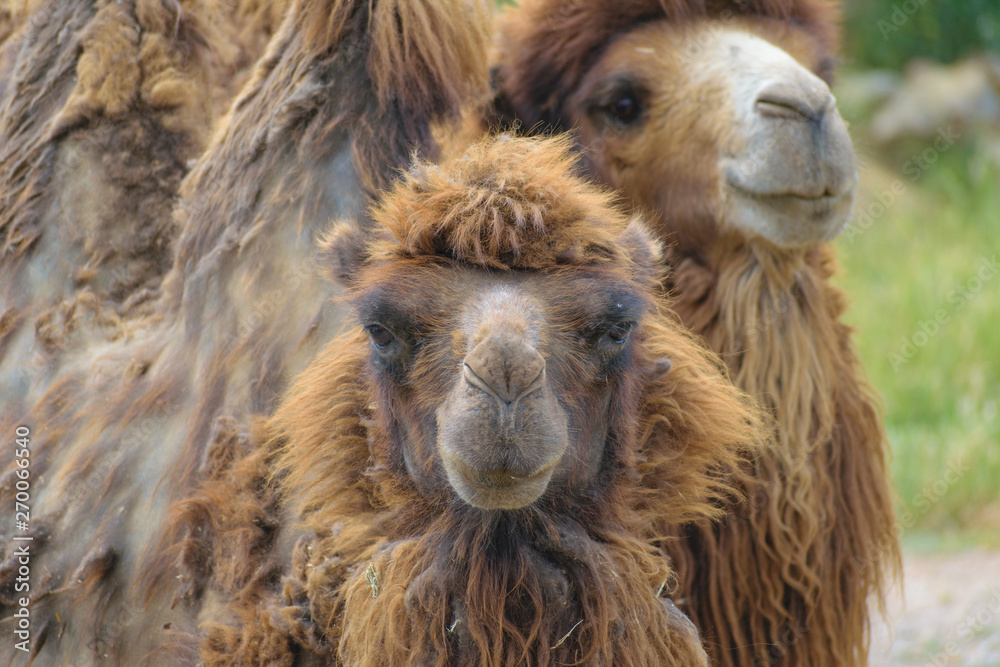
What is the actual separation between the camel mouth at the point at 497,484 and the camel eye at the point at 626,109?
1879 mm

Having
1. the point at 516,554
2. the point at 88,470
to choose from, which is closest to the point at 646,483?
the point at 516,554

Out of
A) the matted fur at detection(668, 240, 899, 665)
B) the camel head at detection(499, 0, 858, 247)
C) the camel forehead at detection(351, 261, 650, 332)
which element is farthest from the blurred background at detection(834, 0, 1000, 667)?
the camel forehead at detection(351, 261, 650, 332)

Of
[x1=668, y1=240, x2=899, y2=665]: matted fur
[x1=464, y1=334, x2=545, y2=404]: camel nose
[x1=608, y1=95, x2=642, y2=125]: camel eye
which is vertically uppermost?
[x1=464, y1=334, x2=545, y2=404]: camel nose

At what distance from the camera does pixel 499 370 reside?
1.98 m

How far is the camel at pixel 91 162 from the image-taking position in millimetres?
3215

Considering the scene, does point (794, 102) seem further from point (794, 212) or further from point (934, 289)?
point (934, 289)

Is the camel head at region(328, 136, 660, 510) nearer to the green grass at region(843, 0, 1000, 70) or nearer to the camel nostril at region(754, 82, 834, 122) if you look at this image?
the camel nostril at region(754, 82, 834, 122)

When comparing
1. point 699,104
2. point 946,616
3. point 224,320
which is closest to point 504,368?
point 224,320

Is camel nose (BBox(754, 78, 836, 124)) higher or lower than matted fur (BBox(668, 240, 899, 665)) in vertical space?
higher

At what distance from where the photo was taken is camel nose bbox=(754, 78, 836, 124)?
3172 mm

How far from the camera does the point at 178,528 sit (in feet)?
8.50

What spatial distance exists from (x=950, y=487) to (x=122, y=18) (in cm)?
565

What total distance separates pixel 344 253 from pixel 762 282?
4.92 feet

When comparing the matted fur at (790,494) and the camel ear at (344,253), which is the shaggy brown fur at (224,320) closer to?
the camel ear at (344,253)
